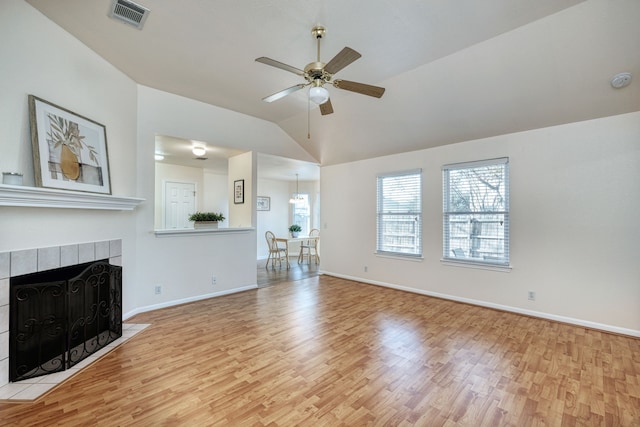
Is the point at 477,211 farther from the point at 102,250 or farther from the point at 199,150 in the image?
the point at 102,250

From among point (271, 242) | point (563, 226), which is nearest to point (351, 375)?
point (563, 226)

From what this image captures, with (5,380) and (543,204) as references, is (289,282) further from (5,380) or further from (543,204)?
(543,204)

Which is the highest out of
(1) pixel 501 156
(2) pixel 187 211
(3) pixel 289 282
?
(1) pixel 501 156

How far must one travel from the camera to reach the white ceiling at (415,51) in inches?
91.4

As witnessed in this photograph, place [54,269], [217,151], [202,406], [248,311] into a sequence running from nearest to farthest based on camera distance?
[202,406], [54,269], [248,311], [217,151]

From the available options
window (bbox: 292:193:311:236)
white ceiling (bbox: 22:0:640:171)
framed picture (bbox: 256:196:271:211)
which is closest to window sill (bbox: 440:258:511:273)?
white ceiling (bbox: 22:0:640:171)

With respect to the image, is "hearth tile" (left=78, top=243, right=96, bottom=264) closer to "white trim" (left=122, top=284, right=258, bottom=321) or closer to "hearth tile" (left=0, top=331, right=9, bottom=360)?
"hearth tile" (left=0, top=331, right=9, bottom=360)

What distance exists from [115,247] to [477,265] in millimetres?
4806

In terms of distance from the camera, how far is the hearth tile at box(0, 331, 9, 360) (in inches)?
82.0

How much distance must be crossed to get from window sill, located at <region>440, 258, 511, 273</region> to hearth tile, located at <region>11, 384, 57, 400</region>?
4706 mm

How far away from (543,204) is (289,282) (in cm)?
423

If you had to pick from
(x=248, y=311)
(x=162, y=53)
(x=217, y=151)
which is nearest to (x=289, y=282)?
(x=248, y=311)

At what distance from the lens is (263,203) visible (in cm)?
873

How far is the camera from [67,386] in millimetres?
2145
